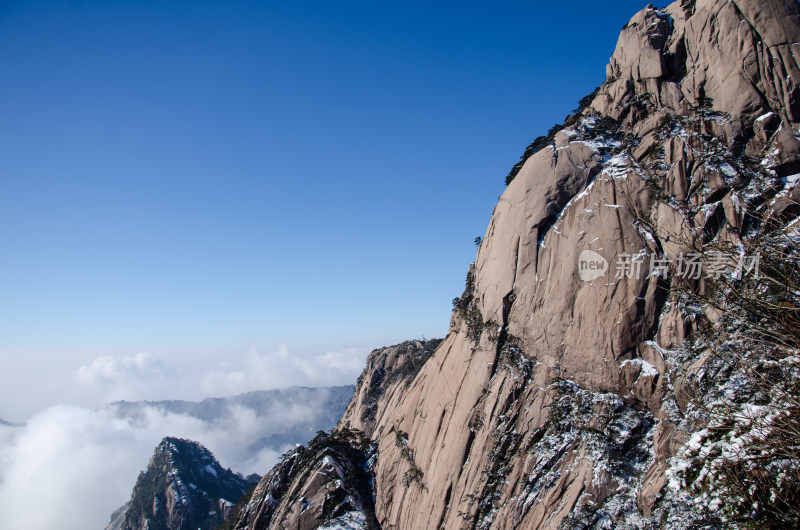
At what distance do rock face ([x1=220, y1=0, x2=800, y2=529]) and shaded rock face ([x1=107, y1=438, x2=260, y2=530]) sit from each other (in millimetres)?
87672

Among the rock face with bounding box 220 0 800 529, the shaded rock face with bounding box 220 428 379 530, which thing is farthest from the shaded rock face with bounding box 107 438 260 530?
the rock face with bounding box 220 0 800 529

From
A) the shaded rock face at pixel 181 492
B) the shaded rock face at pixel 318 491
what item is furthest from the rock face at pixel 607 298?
the shaded rock face at pixel 181 492

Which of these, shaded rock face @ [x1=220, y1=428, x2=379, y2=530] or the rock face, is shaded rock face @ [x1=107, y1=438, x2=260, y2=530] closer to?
shaded rock face @ [x1=220, y1=428, x2=379, y2=530]

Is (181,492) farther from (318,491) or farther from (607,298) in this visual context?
(607,298)

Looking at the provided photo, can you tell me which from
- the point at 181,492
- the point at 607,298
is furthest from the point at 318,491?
the point at 181,492

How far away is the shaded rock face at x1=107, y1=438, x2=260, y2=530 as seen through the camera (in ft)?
347

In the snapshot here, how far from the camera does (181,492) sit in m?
110

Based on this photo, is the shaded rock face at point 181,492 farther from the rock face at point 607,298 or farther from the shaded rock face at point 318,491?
the rock face at point 607,298

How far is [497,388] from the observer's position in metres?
31.9

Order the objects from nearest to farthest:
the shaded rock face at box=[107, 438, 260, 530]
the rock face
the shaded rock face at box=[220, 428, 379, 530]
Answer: the rock face
the shaded rock face at box=[220, 428, 379, 530]
the shaded rock face at box=[107, 438, 260, 530]

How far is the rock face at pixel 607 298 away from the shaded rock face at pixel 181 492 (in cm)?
8767

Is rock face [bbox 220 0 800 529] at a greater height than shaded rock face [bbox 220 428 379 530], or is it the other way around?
rock face [bbox 220 0 800 529]

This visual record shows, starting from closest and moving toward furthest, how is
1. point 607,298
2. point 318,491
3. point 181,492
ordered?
point 607,298 < point 318,491 < point 181,492

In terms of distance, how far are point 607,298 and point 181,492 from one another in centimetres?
12460
